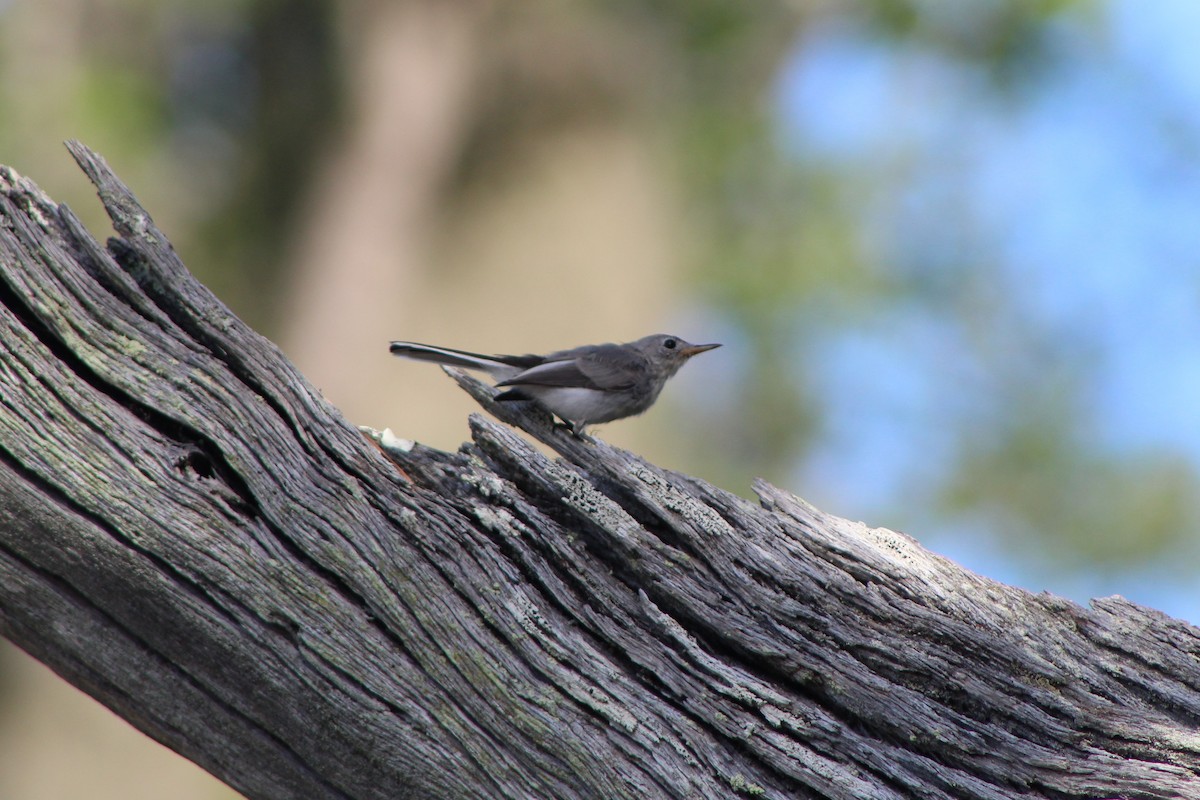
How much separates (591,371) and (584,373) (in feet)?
0.27

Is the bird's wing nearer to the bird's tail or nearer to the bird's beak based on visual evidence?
the bird's tail

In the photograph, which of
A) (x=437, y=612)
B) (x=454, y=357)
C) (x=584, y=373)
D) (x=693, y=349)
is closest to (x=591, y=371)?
(x=584, y=373)

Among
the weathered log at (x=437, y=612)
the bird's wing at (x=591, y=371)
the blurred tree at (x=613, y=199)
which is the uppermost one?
the blurred tree at (x=613, y=199)

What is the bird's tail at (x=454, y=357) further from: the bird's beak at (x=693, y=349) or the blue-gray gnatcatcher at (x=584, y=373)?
the bird's beak at (x=693, y=349)

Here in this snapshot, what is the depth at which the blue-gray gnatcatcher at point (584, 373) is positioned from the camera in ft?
16.7

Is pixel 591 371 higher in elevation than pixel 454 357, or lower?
Answer: higher

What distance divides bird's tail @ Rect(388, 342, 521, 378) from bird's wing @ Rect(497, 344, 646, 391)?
0.10m

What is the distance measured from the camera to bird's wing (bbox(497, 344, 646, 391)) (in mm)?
5250

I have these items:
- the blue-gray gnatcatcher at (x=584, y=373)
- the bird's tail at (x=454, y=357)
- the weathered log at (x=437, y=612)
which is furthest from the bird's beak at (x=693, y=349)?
the weathered log at (x=437, y=612)

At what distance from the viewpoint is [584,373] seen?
18.3 ft

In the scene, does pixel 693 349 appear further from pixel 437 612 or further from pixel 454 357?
pixel 437 612

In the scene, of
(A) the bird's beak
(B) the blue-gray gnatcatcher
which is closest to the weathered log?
(B) the blue-gray gnatcatcher

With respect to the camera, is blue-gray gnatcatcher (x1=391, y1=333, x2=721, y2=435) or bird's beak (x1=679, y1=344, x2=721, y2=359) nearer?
blue-gray gnatcatcher (x1=391, y1=333, x2=721, y2=435)

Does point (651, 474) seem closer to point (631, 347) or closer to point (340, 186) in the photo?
point (631, 347)
